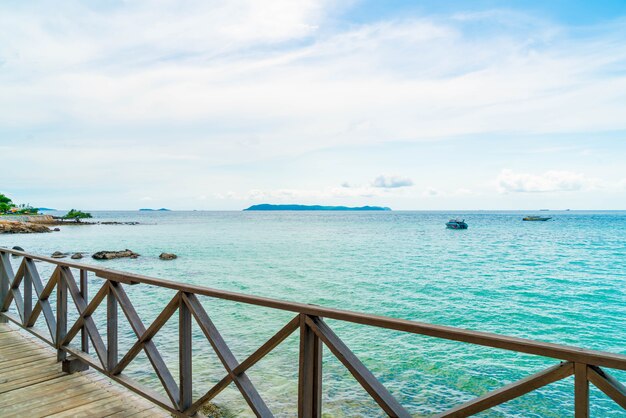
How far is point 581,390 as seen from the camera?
5.47ft

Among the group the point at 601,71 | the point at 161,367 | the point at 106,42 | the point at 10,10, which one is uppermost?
the point at 601,71

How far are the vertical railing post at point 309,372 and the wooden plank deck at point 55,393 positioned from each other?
172 cm

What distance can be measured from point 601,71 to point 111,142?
1453 inches

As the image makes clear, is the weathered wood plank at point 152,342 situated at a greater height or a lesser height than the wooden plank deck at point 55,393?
greater

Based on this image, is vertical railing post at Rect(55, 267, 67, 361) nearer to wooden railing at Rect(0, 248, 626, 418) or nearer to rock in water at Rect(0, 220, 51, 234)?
wooden railing at Rect(0, 248, 626, 418)

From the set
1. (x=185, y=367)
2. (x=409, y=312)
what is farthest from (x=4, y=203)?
(x=185, y=367)

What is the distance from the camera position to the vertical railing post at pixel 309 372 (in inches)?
102

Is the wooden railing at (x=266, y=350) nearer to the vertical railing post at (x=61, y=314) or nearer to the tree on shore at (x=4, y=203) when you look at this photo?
the vertical railing post at (x=61, y=314)

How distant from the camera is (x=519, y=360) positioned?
11.0 meters

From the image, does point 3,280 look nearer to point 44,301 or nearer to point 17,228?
point 44,301

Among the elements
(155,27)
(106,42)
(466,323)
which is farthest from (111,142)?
(466,323)

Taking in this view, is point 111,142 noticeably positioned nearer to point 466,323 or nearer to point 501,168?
point 466,323

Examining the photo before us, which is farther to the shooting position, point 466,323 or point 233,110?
point 233,110

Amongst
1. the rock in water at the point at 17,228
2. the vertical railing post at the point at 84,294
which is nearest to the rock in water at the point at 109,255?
the vertical railing post at the point at 84,294
